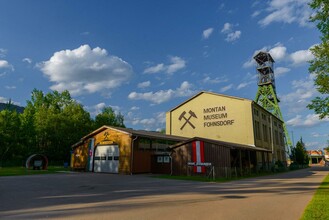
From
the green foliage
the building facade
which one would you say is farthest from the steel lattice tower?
the green foliage

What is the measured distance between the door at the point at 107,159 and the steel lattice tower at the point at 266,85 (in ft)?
156

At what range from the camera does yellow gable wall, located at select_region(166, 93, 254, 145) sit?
127 ft

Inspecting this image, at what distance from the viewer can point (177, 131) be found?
46.0m

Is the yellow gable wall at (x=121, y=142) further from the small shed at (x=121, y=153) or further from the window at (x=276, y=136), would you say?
the window at (x=276, y=136)

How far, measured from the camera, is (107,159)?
1133 inches

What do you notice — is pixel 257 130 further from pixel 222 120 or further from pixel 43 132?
pixel 43 132

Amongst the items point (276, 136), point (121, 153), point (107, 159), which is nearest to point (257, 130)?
point (276, 136)

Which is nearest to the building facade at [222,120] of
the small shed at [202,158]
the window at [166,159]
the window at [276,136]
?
the window at [276,136]

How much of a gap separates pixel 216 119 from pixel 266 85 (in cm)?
3020

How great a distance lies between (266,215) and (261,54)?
64.5 metres

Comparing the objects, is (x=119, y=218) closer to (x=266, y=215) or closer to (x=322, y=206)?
(x=266, y=215)

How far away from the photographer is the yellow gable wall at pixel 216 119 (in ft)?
127

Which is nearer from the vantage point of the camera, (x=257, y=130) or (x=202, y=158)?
(x=202, y=158)

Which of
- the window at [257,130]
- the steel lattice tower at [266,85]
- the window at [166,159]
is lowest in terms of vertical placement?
the window at [166,159]
